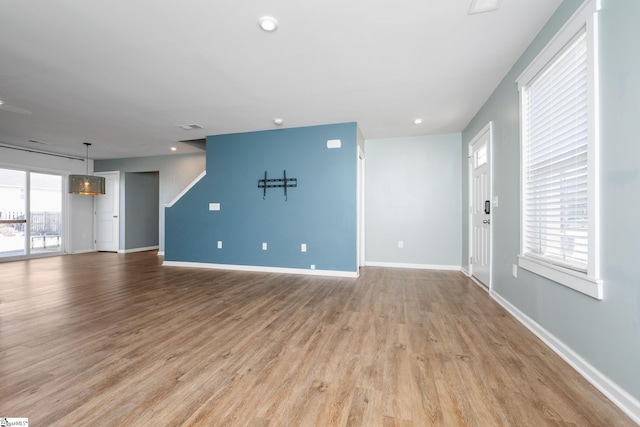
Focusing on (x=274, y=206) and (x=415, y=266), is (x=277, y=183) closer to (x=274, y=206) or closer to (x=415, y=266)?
(x=274, y=206)


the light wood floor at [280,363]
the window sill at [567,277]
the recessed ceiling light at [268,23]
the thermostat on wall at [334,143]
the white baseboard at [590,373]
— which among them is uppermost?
the recessed ceiling light at [268,23]

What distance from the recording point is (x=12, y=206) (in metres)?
6.11

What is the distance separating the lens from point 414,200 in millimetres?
5297

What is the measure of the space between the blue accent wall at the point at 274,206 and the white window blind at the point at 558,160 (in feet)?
8.02

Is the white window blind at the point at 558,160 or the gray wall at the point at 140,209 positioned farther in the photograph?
the gray wall at the point at 140,209

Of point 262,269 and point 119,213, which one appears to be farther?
point 119,213

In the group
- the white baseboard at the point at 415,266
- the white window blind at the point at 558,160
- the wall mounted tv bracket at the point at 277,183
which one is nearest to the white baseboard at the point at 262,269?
the white baseboard at the point at 415,266

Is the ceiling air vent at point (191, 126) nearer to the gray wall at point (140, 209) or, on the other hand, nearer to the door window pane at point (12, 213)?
the gray wall at point (140, 209)

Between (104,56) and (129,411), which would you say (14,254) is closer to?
(104,56)

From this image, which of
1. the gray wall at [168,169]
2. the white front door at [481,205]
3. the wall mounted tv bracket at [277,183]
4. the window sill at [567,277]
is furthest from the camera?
the gray wall at [168,169]

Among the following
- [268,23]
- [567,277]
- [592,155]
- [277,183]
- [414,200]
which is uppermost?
[268,23]

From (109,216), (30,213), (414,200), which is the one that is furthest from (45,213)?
(414,200)

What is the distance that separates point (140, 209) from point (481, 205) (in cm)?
856

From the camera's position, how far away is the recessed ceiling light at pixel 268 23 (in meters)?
2.15
